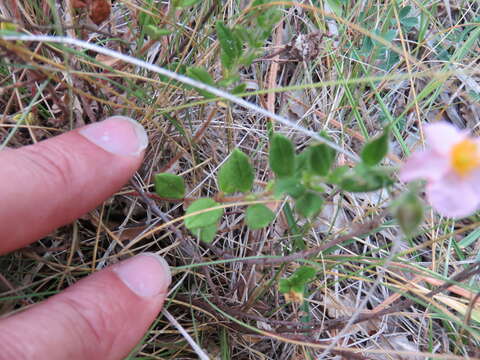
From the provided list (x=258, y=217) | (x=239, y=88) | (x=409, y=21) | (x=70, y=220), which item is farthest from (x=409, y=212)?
(x=409, y=21)

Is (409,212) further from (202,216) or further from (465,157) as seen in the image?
(202,216)

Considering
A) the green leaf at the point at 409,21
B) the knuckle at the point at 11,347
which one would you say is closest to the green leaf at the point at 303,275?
the knuckle at the point at 11,347

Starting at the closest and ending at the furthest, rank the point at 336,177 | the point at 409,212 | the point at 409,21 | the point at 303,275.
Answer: the point at 409,212
the point at 336,177
the point at 303,275
the point at 409,21

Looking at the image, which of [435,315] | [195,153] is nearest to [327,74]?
[195,153]

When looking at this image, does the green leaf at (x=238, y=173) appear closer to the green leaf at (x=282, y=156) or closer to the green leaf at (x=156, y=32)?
the green leaf at (x=282, y=156)

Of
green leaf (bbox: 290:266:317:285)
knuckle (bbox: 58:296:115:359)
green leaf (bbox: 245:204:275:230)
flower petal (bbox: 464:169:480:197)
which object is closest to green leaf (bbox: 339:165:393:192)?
flower petal (bbox: 464:169:480:197)

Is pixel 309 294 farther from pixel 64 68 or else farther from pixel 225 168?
pixel 64 68
